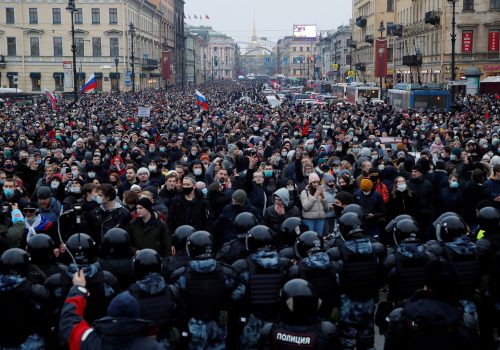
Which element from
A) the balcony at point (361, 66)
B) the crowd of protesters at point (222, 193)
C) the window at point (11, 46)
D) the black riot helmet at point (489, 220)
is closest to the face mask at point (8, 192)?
the crowd of protesters at point (222, 193)

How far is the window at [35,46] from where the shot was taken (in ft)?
255

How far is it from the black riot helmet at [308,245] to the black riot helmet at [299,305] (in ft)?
4.35

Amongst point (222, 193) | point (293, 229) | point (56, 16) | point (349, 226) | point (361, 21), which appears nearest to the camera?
point (349, 226)

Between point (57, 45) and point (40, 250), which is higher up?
point (57, 45)

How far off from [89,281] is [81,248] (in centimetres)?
30

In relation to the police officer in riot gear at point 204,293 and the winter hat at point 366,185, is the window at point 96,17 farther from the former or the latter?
the police officer in riot gear at point 204,293

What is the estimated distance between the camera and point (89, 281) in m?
5.48

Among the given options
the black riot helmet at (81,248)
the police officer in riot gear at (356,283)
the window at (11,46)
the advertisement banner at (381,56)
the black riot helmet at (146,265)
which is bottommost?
the police officer in riot gear at (356,283)

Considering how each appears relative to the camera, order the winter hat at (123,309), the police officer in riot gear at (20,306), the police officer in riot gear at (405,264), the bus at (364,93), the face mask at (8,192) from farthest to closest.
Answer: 1. the bus at (364,93)
2. the face mask at (8,192)
3. the police officer in riot gear at (405,264)
4. the police officer in riot gear at (20,306)
5. the winter hat at (123,309)

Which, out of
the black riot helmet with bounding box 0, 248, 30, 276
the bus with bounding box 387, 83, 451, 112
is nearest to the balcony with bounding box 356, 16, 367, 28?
the bus with bounding box 387, 83, 451, 112

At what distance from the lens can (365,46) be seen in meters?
100

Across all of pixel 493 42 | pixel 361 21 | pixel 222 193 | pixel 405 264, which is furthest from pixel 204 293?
pixel 361 21

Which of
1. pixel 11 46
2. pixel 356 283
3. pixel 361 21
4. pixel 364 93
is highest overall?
pixel 361 21

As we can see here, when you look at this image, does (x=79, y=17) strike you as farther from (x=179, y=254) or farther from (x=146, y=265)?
(x=146, y=265)
